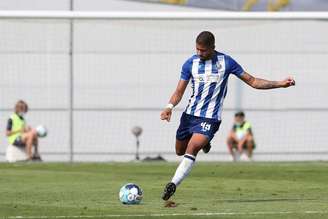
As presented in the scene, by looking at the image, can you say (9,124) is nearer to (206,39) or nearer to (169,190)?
(206,39)

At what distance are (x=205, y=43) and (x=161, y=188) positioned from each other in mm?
3880

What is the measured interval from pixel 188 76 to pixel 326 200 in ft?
8.85

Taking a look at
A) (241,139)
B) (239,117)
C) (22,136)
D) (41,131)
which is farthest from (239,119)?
(22,136)

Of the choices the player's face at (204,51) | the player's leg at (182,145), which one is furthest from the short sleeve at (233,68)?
the player's leg at (182,145)

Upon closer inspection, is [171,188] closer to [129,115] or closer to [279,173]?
[279,173]

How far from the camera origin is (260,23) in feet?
94.2

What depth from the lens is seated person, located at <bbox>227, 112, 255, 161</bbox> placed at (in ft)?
92.3

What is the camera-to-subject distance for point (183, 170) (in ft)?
46.8

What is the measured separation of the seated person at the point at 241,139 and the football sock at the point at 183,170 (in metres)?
13.8

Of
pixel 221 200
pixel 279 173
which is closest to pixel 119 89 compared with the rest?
pixel 279 173

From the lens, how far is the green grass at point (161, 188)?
13383mm

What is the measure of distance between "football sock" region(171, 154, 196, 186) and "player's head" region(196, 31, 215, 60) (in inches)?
57.0

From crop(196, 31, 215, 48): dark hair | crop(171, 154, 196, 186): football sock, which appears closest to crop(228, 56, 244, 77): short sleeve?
crop(196, 31, 215, 48): dark hair

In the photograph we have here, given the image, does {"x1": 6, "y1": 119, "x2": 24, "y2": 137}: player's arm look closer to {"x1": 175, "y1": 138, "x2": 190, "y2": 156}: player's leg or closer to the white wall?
the white wall
